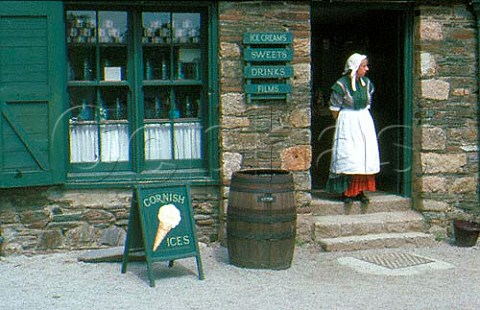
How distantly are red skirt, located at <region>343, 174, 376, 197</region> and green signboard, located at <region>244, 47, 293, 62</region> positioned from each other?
1.65 meters

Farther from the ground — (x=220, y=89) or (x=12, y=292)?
(x=220, y=89)

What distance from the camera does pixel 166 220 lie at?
7.12 metres

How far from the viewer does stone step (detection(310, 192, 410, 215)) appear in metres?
9.01

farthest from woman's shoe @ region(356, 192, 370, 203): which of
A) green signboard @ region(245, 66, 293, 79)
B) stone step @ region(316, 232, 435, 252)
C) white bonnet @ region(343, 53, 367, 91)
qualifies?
green signboard @ region(245, 66, 293, 79)

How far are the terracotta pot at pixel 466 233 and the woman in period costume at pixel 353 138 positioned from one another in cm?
106

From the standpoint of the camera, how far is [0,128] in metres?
7.86

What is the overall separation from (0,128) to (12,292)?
191 cm

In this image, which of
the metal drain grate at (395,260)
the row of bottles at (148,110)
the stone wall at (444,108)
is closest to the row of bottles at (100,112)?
the row of bottles at (148,110)

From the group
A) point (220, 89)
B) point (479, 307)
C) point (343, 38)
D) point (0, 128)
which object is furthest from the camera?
point (343, 38)

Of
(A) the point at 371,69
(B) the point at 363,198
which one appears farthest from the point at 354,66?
(A) the point at 371,69

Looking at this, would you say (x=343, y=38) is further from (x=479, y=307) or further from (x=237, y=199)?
(x=479, y=307)

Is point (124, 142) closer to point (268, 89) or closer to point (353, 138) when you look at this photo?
point (268, 89)

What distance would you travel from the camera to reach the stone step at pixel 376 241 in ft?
27.6

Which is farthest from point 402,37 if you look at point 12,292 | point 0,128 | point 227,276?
point 12,292
